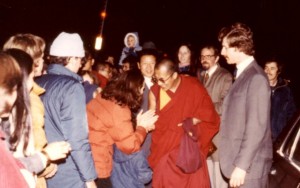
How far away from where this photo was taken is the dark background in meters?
15.0

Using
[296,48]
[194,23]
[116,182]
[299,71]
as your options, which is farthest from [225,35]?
[194,23]

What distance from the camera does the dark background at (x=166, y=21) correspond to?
1495 cm

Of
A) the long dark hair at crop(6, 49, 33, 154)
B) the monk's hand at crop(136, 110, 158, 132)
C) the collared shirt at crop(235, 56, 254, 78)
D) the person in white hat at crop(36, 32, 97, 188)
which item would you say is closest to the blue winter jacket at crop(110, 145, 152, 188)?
the monk's hand at crop(136, 110, 158, 132)

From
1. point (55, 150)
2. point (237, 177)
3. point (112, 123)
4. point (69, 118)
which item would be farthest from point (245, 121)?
point (55, 150)

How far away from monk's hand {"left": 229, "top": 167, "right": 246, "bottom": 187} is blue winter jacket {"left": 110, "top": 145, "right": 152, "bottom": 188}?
1032 millimetres

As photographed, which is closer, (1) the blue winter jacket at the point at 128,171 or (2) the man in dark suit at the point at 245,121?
(2) the man in dark suit at the point at 245,121

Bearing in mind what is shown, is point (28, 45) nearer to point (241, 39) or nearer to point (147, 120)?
point (147, 120)

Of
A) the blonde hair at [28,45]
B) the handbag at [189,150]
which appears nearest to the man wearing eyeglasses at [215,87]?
the handbag at [189,150]

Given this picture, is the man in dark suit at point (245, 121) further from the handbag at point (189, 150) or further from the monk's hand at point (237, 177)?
the handbag at point (189, 150)

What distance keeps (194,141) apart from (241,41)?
1.40 meters

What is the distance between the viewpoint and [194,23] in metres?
20.2

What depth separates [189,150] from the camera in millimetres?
4508

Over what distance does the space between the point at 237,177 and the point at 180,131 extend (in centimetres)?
133

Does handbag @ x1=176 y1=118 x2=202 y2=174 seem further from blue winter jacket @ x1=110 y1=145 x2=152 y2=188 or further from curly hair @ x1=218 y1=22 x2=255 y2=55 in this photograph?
curly hair @ x1=218 y1=22 x2=255 y2=55
